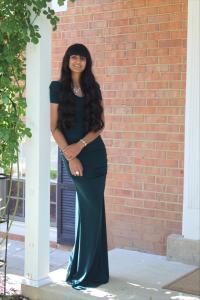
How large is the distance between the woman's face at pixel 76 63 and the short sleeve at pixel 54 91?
158 millimetres

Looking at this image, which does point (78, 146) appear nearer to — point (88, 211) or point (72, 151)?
point (72, 151)

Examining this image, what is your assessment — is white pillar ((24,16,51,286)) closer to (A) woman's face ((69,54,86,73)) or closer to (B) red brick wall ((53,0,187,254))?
(A) woman's face ((69,54,86,73))

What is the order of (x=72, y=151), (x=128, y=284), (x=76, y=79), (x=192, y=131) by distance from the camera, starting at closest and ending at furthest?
(x=72, y=151), (x=76, y=79), (x=128, y=284), (x=192, y=131)

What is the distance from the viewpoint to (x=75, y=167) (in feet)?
13.5

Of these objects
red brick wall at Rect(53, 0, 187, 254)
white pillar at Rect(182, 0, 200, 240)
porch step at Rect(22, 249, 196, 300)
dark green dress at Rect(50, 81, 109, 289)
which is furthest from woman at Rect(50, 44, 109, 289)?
red brick wall at Rect(53, 0, 187, 254)

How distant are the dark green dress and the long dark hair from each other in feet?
0.15

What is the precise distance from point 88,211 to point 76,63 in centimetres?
109

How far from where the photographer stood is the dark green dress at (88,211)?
13.8ft

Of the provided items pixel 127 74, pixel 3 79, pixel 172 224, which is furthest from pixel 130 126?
pixel 3 79

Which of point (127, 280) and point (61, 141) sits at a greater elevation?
point (61, 141)

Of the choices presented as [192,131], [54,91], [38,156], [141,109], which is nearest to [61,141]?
[38,156]

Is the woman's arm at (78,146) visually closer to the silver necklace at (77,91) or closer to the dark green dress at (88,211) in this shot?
the dark green dress at (88,211)

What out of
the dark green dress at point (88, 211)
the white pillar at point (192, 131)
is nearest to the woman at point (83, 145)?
the dark green dress at point (88, 211)

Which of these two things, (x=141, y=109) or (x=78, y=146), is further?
(x=141, y=109)
